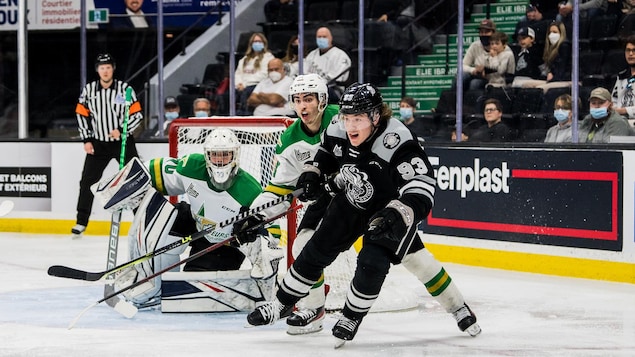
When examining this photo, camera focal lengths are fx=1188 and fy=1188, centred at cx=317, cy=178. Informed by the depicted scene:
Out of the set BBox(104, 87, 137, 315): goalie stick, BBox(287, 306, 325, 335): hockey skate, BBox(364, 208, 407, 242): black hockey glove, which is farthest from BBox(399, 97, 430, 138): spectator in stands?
BBox(364, 208, 407, 242): black hockey glove

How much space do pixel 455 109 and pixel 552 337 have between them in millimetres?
2717

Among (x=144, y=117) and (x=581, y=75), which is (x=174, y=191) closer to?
(x=581, y=75)

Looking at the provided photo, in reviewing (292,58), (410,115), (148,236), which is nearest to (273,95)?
(292,58)

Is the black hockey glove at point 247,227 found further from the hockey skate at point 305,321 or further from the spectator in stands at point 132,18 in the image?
the spectator in stands at point 132,18

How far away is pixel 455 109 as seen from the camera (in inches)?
264

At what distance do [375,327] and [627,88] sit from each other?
2300 millimetres

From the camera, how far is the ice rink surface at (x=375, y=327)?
385 cm

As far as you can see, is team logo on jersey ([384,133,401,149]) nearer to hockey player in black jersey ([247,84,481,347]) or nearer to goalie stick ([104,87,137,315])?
hockey player in black jersey ([247,84,481,347])

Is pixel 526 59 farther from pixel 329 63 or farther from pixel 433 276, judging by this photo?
pixel 433 276

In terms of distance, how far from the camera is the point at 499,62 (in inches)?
265

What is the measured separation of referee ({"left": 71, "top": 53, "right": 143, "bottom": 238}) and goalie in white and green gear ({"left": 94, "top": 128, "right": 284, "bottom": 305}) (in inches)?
119

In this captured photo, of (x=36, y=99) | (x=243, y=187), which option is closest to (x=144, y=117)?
(x=36, y=99)

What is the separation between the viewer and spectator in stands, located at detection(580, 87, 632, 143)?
579 cm

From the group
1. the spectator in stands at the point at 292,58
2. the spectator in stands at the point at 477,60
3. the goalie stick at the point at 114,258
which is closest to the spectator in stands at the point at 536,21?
the spectator in stands at the point at 477,60
